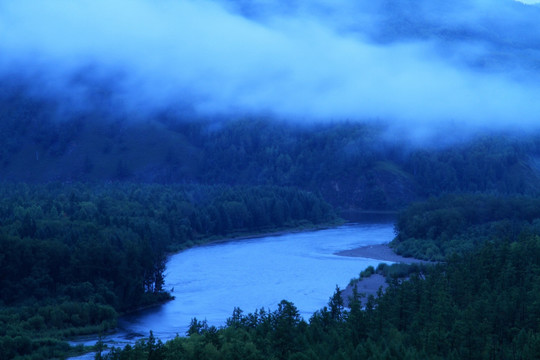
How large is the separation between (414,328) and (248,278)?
48779 mm

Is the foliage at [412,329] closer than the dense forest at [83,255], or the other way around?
the foliage at [412,329]

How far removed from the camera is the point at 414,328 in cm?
5875

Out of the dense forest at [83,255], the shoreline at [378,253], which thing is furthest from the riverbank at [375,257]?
the dense forest at [83,255]

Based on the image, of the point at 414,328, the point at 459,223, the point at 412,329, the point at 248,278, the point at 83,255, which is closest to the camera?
the point at 412,329

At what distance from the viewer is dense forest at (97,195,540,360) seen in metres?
52.9

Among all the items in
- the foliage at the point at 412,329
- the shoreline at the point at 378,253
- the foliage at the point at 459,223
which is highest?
the foliage at the point at 459,223

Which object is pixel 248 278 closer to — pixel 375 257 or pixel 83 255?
pixel 83 255

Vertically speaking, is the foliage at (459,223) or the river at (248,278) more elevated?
the foliage at (459,223)

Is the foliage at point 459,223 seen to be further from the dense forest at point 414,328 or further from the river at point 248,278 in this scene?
the dense forest at point 414,328

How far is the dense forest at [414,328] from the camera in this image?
52875mm

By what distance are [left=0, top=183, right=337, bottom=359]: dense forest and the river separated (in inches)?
132

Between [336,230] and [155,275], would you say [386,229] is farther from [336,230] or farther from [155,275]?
[155,275]

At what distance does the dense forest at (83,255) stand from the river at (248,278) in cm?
334

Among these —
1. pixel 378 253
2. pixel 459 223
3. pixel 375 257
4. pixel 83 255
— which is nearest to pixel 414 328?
pixel 83 255
